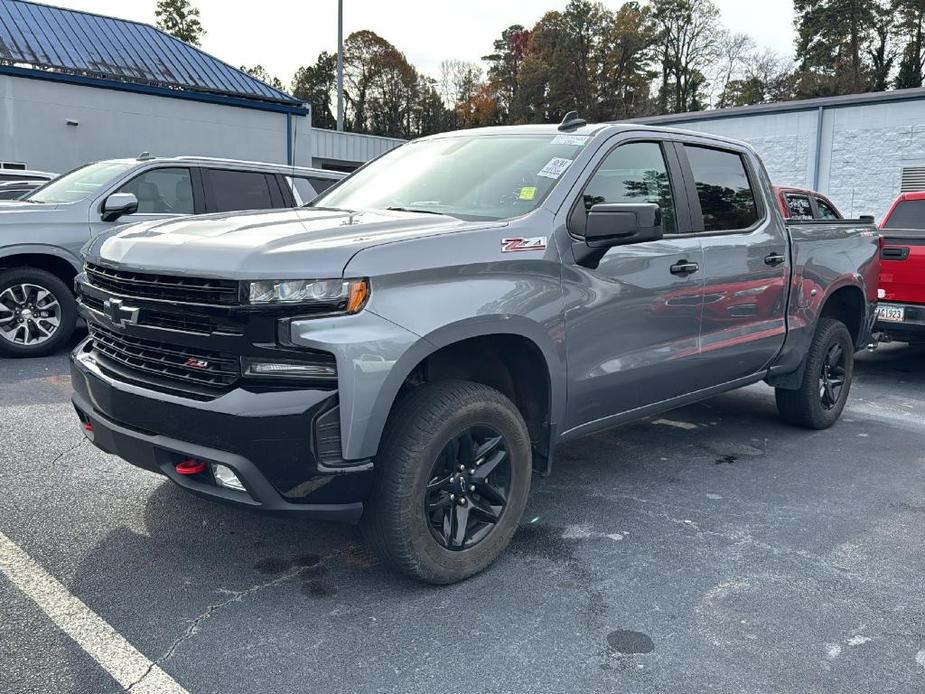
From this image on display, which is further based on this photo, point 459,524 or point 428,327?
point 459,524

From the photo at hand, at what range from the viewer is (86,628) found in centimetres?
287

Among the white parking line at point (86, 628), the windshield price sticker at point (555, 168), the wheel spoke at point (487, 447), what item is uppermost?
the windshield price sticker at point (555, 168)

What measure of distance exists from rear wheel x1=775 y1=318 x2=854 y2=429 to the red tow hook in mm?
4156

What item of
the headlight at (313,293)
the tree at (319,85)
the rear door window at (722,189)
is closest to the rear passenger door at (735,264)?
the rear door window at (722,189)

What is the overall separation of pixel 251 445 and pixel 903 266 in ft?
23.0

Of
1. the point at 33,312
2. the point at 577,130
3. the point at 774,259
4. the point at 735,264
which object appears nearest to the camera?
the point at 577,130

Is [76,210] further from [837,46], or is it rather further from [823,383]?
[837,46]

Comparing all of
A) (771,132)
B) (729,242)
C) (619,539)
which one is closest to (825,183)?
(771,132)

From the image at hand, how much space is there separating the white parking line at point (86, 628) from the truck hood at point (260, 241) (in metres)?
1.24

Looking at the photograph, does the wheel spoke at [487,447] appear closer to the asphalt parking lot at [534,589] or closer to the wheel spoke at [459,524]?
the wheel spoke at [459,524]

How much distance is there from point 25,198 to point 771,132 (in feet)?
60.4

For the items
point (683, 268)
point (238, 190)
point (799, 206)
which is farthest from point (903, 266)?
point (238, 190)

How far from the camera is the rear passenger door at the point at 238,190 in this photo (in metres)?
7.93

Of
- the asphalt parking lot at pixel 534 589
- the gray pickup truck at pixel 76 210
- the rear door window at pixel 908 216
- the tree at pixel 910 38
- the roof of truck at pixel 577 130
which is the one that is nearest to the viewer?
the asphalt parking lot at pixel 534 589
